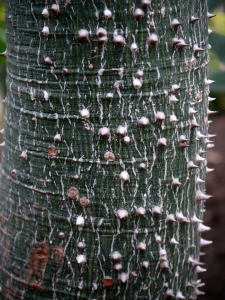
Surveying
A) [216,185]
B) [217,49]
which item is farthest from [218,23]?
[216,185]

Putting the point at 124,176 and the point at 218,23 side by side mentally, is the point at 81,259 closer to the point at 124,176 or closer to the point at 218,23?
the point at 124,176

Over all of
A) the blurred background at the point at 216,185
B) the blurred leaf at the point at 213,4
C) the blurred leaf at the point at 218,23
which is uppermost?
the blurred leaf at the point at 213,4

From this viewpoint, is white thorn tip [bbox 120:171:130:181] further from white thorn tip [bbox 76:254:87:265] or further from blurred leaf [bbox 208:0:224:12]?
blurred leaf [bbox 208:0:224:12]

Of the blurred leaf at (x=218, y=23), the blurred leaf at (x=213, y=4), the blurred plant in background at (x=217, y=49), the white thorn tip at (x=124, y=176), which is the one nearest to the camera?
the white thorn tip at (x=124, y=176)

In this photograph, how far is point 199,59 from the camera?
1439 mm

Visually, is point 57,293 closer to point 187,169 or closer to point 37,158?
point 37,158

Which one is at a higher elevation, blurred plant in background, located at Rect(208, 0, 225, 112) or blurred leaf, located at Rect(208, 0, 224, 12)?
blurred leaf, located at Rect(208, 0, 224, 12)

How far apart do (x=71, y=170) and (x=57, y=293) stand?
419mm

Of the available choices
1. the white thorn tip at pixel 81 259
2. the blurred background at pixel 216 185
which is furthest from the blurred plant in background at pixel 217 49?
the white thorn tip at pixel 81 259

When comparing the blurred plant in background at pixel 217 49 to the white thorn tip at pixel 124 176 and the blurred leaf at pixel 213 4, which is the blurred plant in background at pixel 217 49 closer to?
the blurred leaf at pixel 213 4

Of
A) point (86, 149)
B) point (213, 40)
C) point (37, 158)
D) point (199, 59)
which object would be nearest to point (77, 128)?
point (86, 149)

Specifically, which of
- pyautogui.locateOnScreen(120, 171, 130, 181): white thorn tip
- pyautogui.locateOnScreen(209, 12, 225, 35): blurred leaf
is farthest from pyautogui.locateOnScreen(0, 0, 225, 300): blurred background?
pyautogui.locateOnScreen(120, 171, 130, 181): white thorn tip

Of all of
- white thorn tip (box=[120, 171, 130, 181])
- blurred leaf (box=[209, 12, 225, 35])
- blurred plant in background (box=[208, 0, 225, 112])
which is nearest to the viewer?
white thorn tip (box=[120, 171, 130, 181])

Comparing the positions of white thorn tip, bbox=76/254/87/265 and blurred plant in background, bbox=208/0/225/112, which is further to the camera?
blurred plant in background, bbox=208/0/225/112
